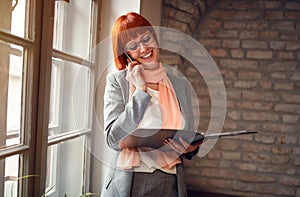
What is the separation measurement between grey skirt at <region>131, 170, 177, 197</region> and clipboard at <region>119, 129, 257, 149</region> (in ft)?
0.36

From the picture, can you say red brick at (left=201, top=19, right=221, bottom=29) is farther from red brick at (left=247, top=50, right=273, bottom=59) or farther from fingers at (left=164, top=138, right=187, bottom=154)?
Answer: fingers at (left=164, top=138, right=187, bottom=154)

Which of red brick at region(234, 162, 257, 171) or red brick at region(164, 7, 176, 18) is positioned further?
red brick at region(234, 162, 257, 171)

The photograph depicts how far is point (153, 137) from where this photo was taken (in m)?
1.05

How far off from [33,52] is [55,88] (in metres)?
0.36

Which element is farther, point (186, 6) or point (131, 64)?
point (186, 6)

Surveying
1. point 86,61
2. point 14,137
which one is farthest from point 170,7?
point 14,137

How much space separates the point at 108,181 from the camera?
45.2 inches

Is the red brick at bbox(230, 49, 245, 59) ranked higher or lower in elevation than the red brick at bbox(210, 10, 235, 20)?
lower

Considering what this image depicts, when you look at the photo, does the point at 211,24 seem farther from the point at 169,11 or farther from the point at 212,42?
the point at 169,11

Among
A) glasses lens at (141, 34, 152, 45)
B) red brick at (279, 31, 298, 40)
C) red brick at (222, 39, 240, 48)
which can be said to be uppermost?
red brick at (279, 31, 298, 40)

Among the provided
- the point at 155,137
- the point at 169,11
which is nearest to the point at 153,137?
the point at 155,137

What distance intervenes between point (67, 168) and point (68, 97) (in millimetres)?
388

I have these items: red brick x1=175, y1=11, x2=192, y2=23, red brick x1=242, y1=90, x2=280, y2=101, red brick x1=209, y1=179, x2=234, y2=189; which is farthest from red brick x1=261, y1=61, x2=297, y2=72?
red brick x1=209, y1=179, x2=234, y2=189

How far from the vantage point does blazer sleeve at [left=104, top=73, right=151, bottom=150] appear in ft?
3.33
